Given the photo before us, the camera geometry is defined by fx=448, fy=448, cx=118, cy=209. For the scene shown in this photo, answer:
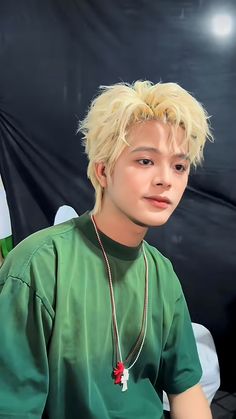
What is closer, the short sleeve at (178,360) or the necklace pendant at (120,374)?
the necklace pendant at (120,374)

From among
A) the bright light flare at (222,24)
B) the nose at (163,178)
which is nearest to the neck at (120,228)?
the nose at (163,178)

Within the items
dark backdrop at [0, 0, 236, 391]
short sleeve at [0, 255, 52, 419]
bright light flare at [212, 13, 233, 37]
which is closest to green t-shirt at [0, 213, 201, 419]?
short sleeve at [0, 255, 52, 419]

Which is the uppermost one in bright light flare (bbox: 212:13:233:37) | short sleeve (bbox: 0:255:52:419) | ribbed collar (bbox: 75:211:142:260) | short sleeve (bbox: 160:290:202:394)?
bright light flare (bbox: 212:13:233:37)

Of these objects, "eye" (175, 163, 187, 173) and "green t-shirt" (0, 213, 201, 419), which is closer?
"green t-shirt" (0, 213, 201, 419)

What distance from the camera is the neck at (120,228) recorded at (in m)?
0.97

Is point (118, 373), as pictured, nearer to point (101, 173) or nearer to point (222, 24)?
point (101, 173)

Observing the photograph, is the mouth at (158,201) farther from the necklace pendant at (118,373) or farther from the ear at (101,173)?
the necklace pendant at (118,373)

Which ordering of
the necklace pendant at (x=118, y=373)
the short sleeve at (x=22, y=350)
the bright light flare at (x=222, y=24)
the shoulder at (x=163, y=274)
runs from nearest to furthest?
the short sleeve at (x=22, y=350)
the necklace pendant at (x=118, y=373)
the shoulder at (x=163, y=274)
the bright light flare at (x=222, y=24)

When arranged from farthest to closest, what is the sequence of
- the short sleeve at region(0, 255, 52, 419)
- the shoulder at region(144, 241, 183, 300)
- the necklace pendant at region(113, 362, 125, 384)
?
the shoulder at region(144, 241, 183, 300) < the necklace pendant at region(113, 362, 125, 384) < the short sleeve at region(0, 255, 52, 419)

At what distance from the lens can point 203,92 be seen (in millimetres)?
1989

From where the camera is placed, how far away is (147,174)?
92 cm

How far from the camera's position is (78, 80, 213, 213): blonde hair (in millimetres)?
925

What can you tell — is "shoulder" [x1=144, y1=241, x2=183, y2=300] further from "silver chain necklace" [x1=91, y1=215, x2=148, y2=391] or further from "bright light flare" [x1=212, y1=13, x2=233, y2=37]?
"bright light flare" [x1=212, y1=13, x2=233, y2=37]

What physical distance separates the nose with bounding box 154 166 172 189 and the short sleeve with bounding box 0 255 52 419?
1.08 feet
